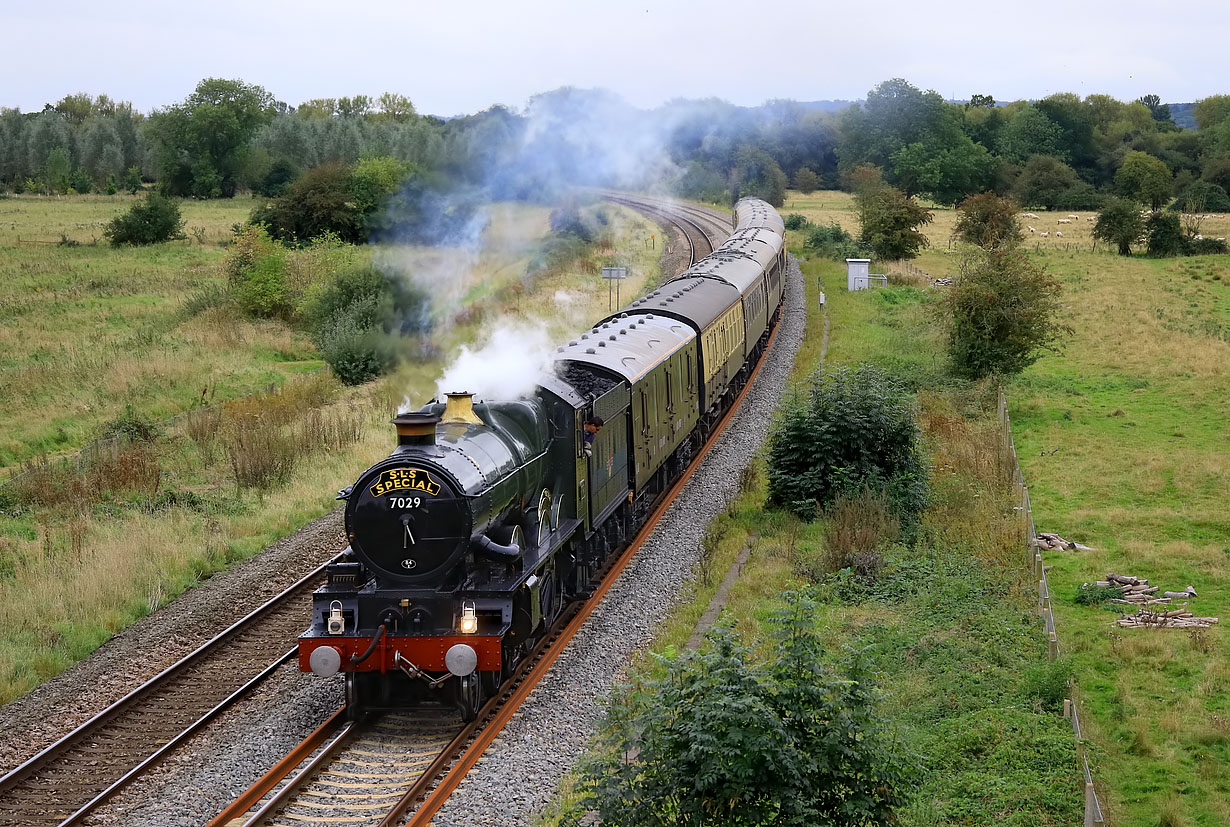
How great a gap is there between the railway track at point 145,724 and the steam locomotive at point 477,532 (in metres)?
1.98

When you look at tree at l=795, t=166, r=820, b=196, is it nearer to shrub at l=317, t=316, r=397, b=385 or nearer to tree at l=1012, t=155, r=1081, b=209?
tree at l=1012, t=155, r=1081, b=209

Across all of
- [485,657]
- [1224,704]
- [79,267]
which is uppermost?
[79,267]

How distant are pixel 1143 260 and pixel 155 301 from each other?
55.4 meters

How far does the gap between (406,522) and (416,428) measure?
1.05 metres

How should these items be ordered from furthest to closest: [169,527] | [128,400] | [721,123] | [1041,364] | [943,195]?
[943,195] < [721,123] < [1041,364] < [128,400] < [169,527]

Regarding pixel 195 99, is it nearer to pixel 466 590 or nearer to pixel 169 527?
pixel 169 527

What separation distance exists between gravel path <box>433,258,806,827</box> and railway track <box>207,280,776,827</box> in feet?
0.56

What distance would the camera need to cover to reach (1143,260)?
65938mm

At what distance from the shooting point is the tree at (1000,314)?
3097cm

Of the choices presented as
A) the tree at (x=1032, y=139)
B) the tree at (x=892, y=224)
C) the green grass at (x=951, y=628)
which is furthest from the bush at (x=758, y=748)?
the tree at (x=1032, y=139)

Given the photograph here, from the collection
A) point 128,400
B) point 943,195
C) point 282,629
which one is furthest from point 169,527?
point 943,195

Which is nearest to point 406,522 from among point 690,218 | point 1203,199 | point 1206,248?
point 690,218

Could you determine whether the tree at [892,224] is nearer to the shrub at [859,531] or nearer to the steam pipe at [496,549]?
the shrub at [859,531]

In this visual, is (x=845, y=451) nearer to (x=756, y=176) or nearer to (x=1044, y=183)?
(x=756, y=176)
